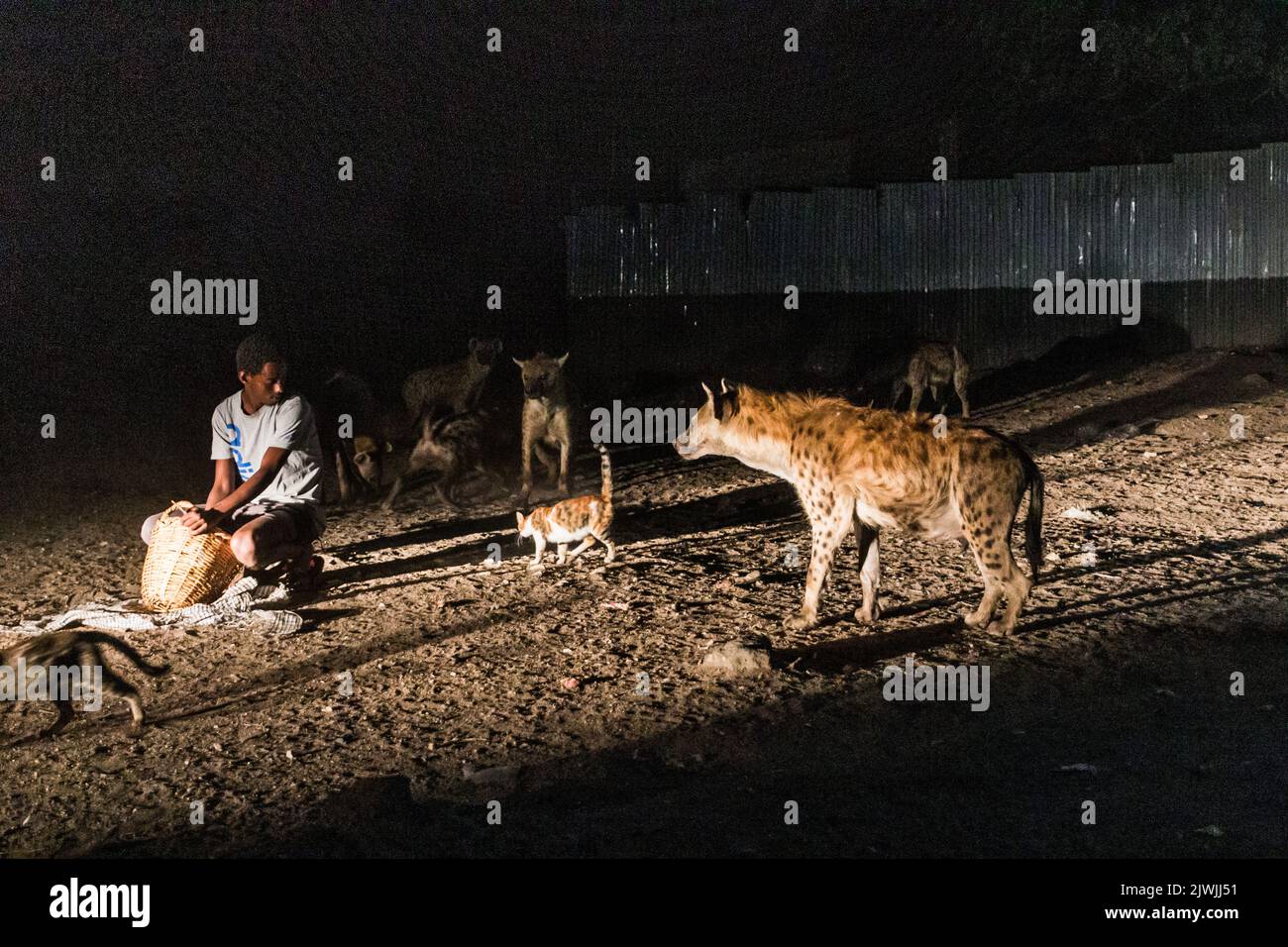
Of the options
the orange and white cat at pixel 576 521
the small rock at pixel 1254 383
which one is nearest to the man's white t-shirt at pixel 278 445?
the orange and white cat at pixel 576 521

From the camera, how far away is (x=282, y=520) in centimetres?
631

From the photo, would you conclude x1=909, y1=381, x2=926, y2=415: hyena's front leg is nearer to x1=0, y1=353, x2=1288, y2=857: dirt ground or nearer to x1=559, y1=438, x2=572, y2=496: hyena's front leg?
x1=0, y1=353, x2=1288, y2=857: dirt ground

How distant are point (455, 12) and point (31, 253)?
5.42m

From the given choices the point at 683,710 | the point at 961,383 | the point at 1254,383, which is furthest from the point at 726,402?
the point at 1254,383

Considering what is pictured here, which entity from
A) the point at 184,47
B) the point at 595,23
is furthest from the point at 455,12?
the point at 184,47

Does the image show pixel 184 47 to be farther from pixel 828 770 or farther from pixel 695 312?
pixel 828 770

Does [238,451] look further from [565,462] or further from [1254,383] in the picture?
[1254,383]

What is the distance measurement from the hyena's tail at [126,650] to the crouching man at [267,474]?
0.89 metres

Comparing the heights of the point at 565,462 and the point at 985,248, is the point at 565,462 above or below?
below

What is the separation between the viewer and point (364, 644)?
19.3 feet

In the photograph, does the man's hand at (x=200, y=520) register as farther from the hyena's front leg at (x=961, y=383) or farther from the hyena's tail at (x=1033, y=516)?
the hyena's front leg at (x=961, y=383)

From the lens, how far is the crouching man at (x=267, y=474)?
246 inches

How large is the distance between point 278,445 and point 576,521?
1528 millimetres

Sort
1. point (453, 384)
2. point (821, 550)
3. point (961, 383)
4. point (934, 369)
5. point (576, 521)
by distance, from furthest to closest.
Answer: point (934, 369) → point (961, 383) → point (453, 384) → point (576, 521) → point (821, 550)
